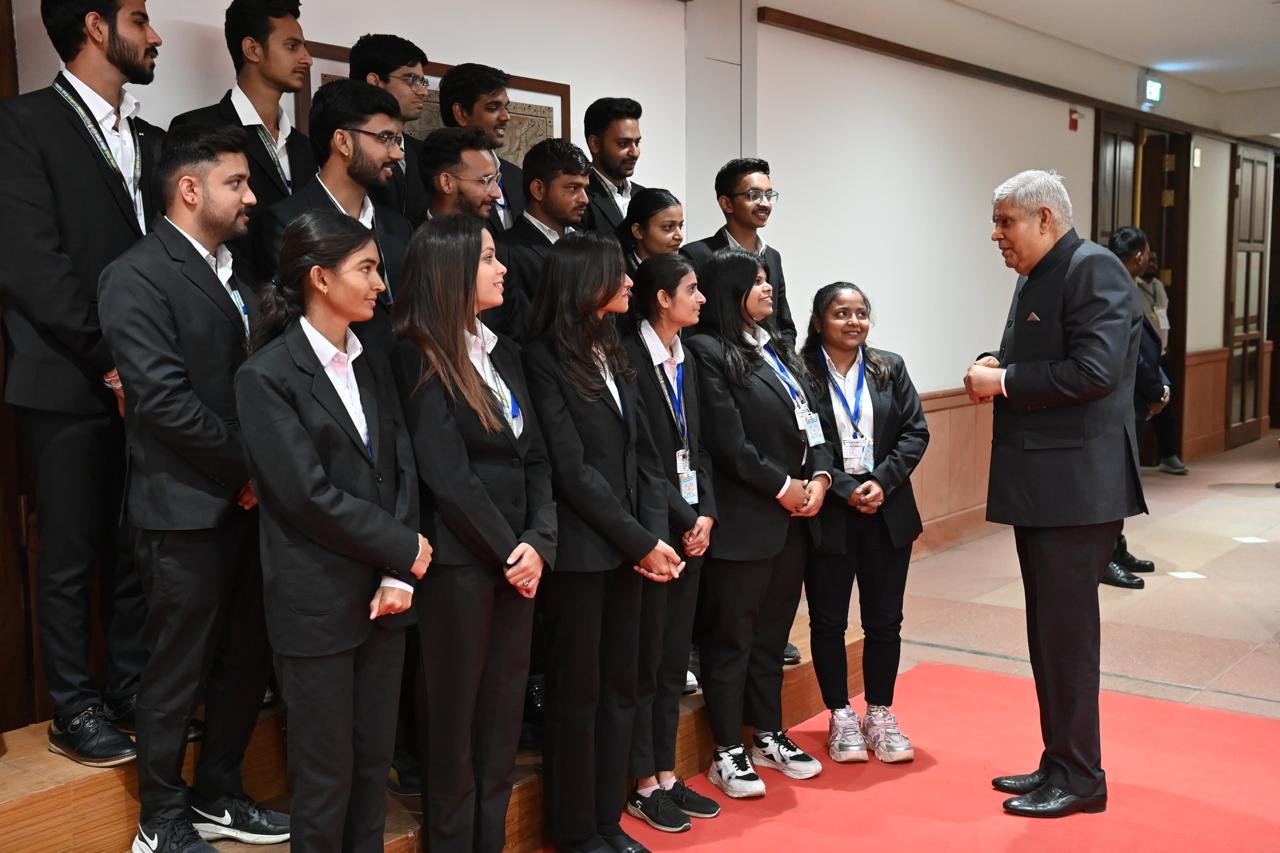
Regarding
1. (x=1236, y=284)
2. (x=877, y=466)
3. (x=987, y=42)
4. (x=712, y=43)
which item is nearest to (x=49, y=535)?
(x=877, y=466)

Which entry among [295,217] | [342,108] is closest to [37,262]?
[295,217]

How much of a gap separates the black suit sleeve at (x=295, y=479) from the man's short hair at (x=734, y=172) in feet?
6.61

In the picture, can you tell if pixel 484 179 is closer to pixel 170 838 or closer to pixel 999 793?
pixel 170 838

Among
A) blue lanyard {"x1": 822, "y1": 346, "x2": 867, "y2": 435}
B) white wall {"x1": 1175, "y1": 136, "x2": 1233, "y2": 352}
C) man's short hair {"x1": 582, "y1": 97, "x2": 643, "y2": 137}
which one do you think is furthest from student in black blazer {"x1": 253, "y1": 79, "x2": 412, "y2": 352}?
white wall {"x1": 1175, "y1": 136, "x2": 1233, "y2": 352}

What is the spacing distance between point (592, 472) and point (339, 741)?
2.94 feet

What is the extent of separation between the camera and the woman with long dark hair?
369 centimetres

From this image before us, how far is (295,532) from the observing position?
2512 mm

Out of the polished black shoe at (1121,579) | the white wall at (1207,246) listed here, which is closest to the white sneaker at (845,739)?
the polished black shoe at (1121,579)

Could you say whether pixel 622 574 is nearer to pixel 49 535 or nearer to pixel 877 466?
pixel 877 466

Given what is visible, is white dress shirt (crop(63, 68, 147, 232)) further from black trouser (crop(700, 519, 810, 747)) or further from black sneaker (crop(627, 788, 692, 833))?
black sneaker (crop(627, 788, 692, 833))

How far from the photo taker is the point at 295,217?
3000 millimetres

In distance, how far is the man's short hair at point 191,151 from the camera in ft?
8.91

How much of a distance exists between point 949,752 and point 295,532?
2400 millimetres

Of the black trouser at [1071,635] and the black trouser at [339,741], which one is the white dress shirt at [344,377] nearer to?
the black trouser at [339,741]
